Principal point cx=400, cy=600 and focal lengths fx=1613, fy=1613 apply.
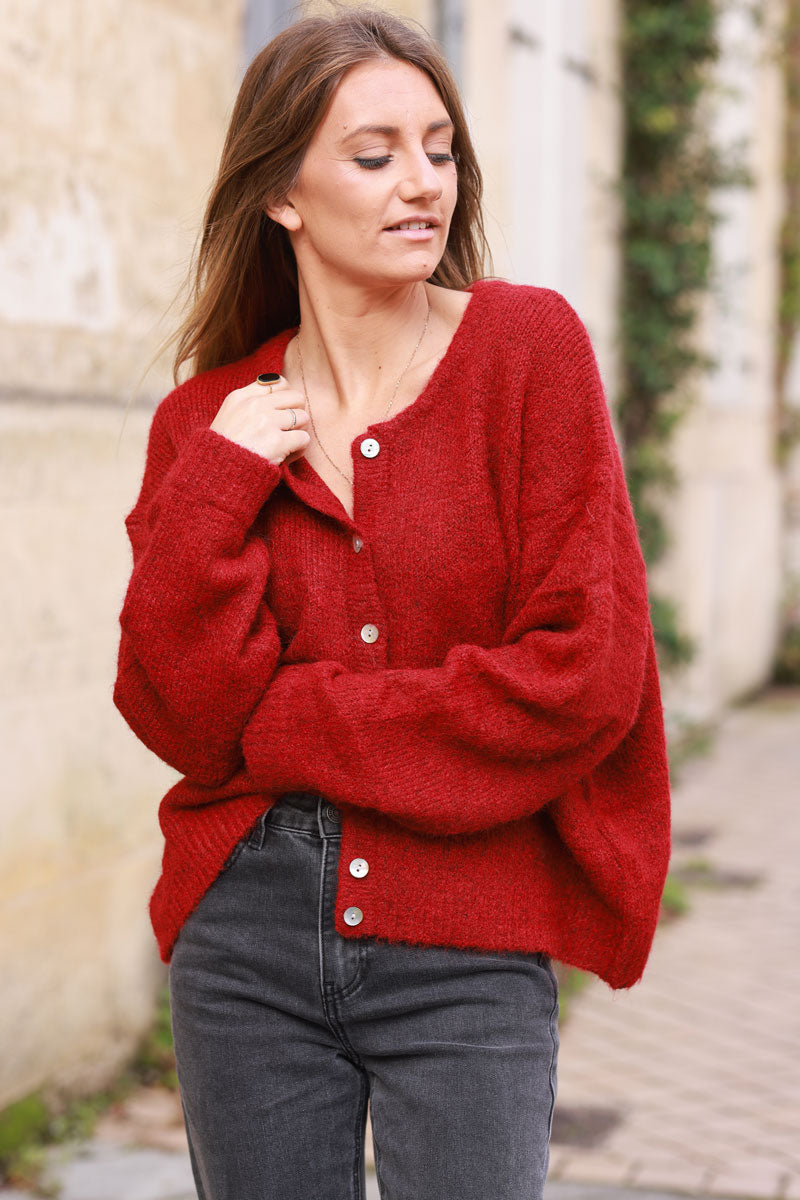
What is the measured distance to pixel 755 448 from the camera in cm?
1109

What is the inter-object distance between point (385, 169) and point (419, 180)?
0.05m

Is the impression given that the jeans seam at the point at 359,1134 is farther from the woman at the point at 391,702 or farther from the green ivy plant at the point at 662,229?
the green ivy plant at the point at 662,229

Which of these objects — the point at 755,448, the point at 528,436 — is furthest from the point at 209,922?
the point at 755,448

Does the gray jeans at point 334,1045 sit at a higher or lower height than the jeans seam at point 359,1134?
higher

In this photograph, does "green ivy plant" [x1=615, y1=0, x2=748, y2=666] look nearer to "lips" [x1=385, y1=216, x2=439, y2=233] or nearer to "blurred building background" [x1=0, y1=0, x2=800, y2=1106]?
"blurred building background" [x1=0, y1=0, x2=800, y2=1106]

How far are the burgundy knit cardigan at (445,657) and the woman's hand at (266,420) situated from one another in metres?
0.02

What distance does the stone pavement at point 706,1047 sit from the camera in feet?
12.4

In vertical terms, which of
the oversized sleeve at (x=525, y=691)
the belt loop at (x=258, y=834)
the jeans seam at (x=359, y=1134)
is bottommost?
the jeans seam at (x=359, y=1134)

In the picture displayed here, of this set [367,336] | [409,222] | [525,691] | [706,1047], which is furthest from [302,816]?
[706,1047]

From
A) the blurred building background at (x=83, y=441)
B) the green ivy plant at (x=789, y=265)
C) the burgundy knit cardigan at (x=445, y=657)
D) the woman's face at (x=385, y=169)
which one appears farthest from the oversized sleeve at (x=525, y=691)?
the green ivy plant at (x=789, y=265)

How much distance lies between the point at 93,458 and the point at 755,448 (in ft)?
25.5

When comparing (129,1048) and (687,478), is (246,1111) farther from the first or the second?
(687,478)

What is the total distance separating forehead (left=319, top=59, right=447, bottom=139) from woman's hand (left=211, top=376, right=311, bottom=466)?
328 mm

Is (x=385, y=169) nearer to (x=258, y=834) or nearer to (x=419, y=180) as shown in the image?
(x=419, y=180)
